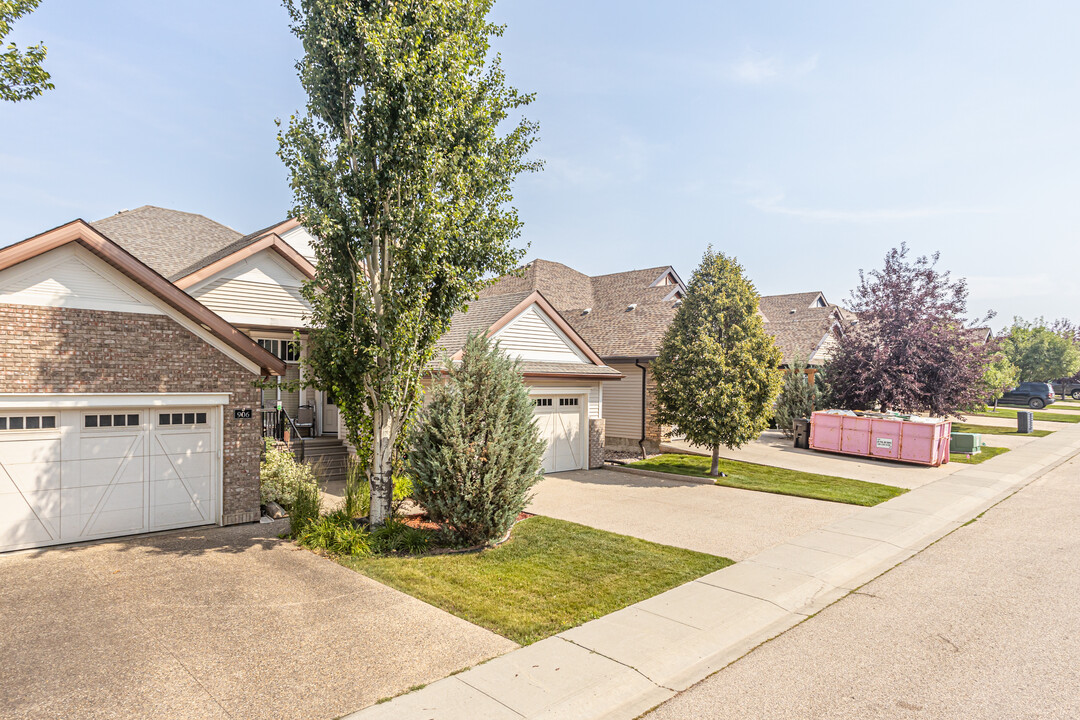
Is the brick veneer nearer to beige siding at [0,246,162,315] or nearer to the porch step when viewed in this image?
beige siding at [0,246,162,315]

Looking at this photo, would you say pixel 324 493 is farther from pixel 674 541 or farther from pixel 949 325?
pixel 949 325

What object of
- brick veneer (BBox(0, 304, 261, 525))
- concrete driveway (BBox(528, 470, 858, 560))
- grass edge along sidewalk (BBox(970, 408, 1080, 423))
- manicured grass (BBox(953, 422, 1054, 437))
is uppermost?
brick veneer (BBox(0, 304, 261, 525))

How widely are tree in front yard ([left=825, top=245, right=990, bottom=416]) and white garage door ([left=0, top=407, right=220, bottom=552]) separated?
2253cm

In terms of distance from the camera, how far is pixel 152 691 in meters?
5.38

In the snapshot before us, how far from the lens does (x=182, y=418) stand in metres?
10.5

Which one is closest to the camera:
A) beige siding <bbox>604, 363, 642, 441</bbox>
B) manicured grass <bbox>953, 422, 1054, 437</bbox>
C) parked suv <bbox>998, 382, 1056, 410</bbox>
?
beige siding <bbox>604, 363, 642, 441</bbox>

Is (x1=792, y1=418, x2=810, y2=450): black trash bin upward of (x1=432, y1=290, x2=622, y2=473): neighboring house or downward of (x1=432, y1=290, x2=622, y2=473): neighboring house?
downward

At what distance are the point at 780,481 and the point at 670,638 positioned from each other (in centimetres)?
1137

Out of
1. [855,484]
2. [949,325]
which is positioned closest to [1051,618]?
[855,484]

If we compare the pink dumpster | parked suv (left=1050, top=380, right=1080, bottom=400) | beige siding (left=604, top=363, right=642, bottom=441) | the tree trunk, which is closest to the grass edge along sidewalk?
parked suv (left=1050, top=380, right=1080, bottom=400)

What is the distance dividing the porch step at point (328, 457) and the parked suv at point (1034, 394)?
5356 cm

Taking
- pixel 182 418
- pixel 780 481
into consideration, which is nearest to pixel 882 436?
pixel 780 481

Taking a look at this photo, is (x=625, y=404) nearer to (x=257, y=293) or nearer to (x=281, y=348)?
(x=281, y=348)

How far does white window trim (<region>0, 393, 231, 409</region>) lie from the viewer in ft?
29.4
